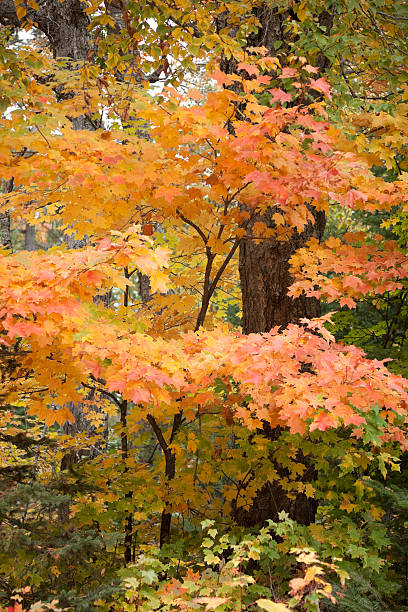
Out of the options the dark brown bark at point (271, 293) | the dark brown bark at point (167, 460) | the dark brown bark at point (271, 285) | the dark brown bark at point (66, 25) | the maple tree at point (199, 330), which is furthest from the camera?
the dark brown bark at point (66, 25)

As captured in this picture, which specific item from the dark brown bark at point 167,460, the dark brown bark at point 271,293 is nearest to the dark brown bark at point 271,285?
the dark brown bark at point 271,293

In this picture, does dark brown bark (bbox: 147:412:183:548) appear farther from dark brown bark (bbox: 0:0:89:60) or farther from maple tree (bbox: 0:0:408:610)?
dark brown bark (bbox: 0:0:89:60)

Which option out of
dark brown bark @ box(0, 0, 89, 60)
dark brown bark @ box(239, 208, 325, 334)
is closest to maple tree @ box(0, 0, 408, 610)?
A: dark brown bark @ box(239, 208, 325, 334)

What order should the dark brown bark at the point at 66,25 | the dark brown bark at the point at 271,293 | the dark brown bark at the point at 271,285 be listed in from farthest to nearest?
the dark brown bark at the point at 66,25 < the dark brown bark at the point at 271,285 < the dark brown bark at the point at 271,293

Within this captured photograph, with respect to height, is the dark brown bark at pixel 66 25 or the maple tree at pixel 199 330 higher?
the dark brown bark at pixel 66 25

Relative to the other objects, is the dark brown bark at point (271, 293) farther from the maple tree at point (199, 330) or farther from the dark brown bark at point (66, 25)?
the dark brown bark at point (66, 25)

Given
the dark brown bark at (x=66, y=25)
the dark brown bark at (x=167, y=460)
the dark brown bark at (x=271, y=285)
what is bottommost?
the dark brown bark at (x=167, y=460)

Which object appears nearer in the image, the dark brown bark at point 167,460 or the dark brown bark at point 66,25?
the dark brown bark at point 167,460

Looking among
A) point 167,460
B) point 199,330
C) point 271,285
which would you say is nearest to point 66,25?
point 271,285

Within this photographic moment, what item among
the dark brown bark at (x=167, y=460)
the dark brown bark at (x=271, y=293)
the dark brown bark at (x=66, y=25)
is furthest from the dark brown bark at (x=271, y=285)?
the dark brown bark at (x=66, y=25)

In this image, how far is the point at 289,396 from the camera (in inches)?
105

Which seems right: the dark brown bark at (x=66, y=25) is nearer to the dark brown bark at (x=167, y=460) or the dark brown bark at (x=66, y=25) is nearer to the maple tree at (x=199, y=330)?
the maple tree at (x=199, y=330)

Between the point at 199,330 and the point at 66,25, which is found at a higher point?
the point at 66,25

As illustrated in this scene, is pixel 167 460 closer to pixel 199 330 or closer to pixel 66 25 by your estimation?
pixel 199 330
